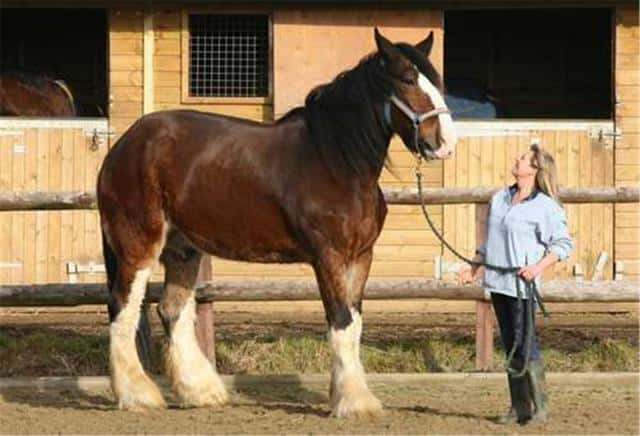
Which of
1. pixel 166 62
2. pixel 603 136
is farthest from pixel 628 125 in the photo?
pixel 166 62

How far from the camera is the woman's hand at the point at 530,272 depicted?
743cm

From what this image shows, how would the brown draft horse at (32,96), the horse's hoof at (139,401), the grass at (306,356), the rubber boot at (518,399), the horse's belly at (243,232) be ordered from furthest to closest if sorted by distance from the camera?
1. the brown draft horse at (32,96)
2. the grass at (306,356)
3. the horse's hoof at (139,401)
4. the horse's belly at (243,232)
5. the rubber boot at (518,399)

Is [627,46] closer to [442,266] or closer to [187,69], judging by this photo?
[442,266]

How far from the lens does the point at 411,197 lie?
9.74 meters

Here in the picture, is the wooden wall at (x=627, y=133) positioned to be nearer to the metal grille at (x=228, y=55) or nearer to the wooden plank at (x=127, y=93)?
the metal grille at (x=228, y=55)

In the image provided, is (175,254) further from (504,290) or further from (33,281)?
(33,281)

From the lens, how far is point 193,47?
45.0 feet

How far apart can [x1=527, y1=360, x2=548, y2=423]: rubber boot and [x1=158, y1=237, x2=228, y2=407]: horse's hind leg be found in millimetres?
2066

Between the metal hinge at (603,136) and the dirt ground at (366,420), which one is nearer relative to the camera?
the dirt ground at (366,420)

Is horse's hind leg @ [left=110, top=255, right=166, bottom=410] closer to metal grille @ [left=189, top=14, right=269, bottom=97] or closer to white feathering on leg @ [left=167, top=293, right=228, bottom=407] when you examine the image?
white feathering on leg @ [left=167, top=293, right=228, bottom=407]

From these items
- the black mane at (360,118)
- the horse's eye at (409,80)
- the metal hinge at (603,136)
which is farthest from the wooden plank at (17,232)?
the horse's eye at (409,80)

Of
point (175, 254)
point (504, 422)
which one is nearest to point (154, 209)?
point (175, 254)

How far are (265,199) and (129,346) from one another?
1.28 metres

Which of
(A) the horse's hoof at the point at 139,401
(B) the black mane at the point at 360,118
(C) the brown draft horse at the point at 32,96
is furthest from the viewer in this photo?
(C) the brown draft horse at the point at 32,96
